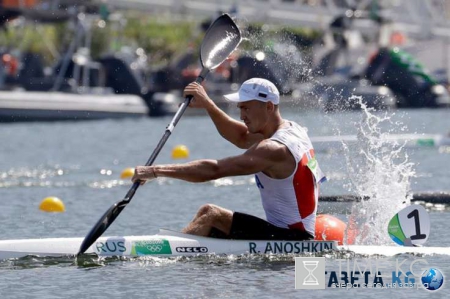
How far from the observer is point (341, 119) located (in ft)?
120

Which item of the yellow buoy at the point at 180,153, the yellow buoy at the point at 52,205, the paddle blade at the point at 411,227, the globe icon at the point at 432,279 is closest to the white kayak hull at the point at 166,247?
the paddle blade at the point at 411,227

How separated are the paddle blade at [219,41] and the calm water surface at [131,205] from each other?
2.34 meters

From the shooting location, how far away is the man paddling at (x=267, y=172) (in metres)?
10.3

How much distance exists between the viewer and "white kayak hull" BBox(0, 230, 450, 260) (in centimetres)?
1074

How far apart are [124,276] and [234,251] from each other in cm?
112

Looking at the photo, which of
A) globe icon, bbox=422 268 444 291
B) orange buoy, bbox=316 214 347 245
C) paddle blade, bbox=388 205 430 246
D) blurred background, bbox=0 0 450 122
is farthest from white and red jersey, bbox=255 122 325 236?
blurred background, bbox=0 0 450 122

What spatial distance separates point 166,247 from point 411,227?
2456mm

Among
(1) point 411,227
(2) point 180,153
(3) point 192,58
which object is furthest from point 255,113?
(3) point 192,58

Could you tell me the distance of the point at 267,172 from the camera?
10492 millimetres

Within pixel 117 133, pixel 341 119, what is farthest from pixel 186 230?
pixel 341 119

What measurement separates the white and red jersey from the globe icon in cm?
119

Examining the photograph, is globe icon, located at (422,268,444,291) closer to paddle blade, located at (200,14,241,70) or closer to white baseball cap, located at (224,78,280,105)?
white baseball cap, located at (224,78,280,105)

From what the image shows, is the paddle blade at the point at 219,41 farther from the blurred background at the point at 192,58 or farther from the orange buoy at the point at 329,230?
the blurred background at the point at 192,58

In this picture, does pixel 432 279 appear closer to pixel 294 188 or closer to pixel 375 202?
pixel 294 188
